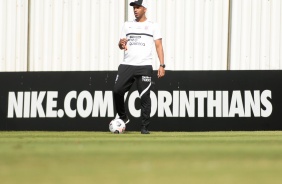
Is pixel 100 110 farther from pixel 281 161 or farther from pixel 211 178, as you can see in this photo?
pixel 211 178

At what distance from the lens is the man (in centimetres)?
1052

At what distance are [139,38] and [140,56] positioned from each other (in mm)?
245

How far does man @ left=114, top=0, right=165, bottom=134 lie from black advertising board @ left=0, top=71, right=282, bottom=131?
1.76 meters

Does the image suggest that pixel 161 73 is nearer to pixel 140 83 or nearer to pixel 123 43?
pixel 140 83

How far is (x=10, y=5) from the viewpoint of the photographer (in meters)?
14.6

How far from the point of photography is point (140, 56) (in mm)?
10594

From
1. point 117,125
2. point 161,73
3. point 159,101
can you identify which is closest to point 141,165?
point 161,73

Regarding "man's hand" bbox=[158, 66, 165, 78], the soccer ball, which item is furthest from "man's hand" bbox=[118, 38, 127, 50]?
the soccer ball

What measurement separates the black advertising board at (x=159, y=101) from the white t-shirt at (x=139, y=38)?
1.81 metres

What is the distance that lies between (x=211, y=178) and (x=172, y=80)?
823cm

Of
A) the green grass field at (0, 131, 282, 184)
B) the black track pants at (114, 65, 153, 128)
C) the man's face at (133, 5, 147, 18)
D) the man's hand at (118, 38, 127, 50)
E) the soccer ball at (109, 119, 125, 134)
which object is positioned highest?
the man's face at (133, 5, 147, 18)

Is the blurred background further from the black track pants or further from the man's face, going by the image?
the man's face

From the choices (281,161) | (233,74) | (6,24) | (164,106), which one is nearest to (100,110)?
(164,106)

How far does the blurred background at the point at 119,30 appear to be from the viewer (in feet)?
46.5
